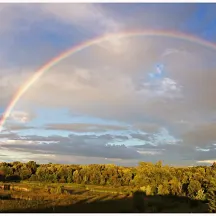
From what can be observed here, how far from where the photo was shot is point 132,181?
158ft

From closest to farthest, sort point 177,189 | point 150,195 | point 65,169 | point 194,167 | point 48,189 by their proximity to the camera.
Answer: point 150,195
point 177,189
point 48,189
point 194,167
point 65,169

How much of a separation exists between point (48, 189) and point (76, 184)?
9.65 metres

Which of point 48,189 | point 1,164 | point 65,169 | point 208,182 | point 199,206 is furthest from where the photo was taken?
point 1,164

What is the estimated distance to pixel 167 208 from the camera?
2703cm

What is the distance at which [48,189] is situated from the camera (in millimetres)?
47062

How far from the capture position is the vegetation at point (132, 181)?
31.5m

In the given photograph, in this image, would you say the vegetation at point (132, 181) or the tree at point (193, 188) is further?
the tree at point (193, 188)

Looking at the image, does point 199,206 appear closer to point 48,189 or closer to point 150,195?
point 150,195

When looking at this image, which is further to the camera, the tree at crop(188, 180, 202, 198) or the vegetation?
the tree at crop(188, 180, 202, 198)

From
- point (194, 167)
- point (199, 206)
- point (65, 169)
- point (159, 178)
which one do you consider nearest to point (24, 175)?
point (65, 169)

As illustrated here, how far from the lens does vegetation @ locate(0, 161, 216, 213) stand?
31527 millimetres

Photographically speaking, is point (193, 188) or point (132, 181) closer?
point (193, 188)

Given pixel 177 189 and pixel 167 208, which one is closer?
pixel 167 208

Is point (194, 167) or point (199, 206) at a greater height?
point (194, 167)
